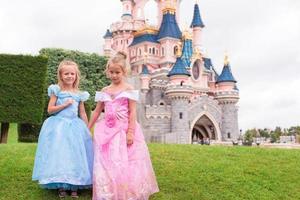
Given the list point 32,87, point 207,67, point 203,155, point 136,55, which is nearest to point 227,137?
point 207,67

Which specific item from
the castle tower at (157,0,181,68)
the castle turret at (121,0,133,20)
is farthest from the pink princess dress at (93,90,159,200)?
the castle turret at (121,0,133,20)

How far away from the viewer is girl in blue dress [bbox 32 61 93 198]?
14.8 feet

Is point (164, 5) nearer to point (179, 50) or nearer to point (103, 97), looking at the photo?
point (179, 50)

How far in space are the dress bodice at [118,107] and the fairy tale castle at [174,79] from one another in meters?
29.6

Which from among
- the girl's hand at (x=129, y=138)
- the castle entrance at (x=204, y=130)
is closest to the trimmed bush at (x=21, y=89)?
the girl's hand at (x=129, y=138)

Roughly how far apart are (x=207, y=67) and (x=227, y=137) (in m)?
10.8

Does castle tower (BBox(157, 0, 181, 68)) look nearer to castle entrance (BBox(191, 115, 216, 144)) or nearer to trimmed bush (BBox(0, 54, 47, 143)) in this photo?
castle entrance (BBox(191, 115, 216, 144))

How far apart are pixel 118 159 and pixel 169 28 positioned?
40834 millimetres

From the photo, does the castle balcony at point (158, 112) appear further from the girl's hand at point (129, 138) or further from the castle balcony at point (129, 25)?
the girl's hand at point (129, 138)

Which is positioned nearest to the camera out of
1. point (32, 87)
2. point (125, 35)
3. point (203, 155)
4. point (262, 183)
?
point (262, 183)

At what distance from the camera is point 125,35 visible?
156 ft

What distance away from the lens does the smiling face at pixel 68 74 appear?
4844mm

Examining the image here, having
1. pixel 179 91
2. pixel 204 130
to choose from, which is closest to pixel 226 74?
pixel 204 130

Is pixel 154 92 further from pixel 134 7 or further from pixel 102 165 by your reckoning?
pixel 102 165
